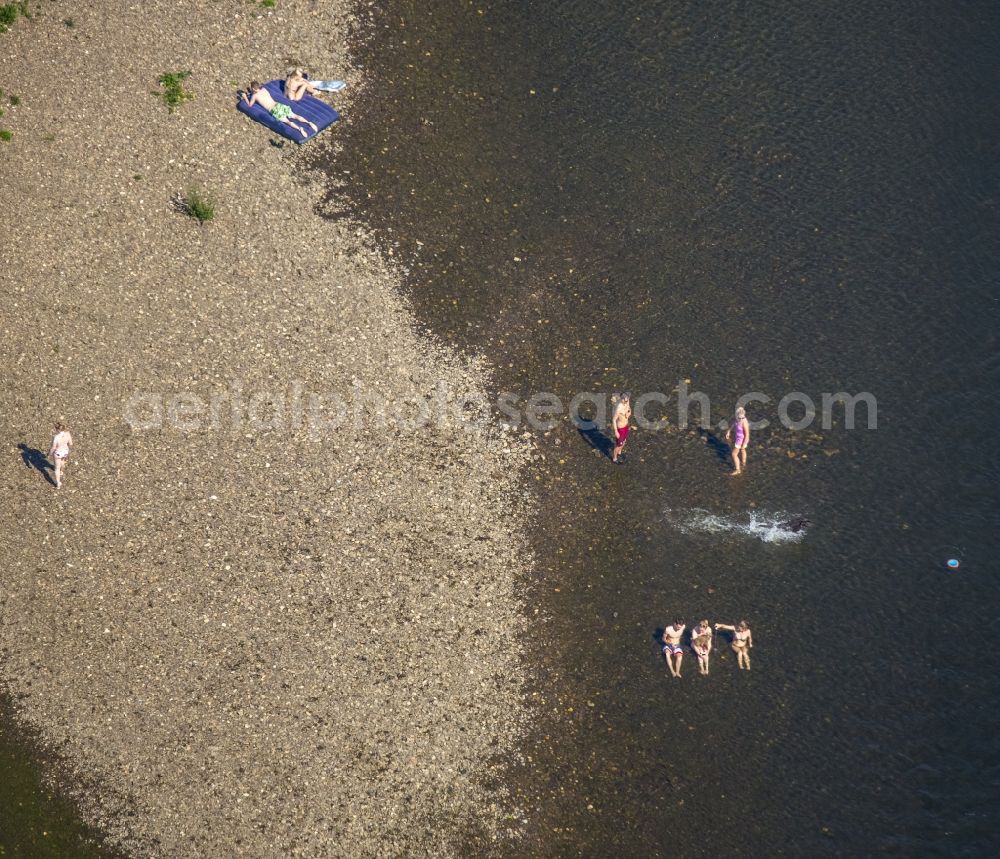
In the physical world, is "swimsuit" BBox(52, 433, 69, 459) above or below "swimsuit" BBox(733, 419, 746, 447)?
below

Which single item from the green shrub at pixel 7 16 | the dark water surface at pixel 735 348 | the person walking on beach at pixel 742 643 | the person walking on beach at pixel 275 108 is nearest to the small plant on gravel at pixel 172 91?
the person walking on beach at pixel 275 108

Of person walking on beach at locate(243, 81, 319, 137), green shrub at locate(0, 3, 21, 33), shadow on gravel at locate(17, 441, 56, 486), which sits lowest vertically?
shadow on gravel at locate(17, 441, 56, 486)

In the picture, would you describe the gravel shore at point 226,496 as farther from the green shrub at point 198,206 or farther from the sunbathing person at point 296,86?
the sunbathing person at point 296,86

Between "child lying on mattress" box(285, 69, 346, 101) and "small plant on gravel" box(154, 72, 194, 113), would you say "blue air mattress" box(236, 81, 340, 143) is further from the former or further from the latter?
"small plant on gravel" box(154, 72, 194, 113)

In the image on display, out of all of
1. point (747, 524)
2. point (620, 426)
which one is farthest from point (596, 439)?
point (747, 524)

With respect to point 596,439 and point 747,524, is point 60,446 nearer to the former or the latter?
point 596,439

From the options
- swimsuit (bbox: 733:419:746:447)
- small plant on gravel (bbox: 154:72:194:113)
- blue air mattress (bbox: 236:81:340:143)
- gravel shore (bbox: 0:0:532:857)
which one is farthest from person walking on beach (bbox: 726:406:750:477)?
small plant on gravel (bbox: 154:72:194:113)

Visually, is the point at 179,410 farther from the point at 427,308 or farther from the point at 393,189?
the point at 393,189
